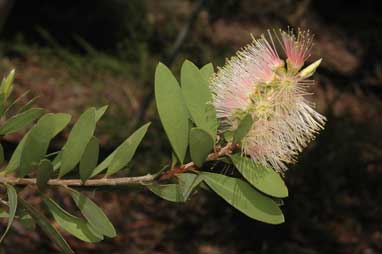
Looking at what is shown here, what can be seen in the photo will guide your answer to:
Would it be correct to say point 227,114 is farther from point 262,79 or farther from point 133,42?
point 133,42

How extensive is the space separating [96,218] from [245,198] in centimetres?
23

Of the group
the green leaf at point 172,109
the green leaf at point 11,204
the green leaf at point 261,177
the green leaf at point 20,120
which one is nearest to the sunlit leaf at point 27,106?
the green leaf at point 20,120

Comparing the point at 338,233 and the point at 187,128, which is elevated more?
the point at 187,128

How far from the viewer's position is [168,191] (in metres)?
0.98

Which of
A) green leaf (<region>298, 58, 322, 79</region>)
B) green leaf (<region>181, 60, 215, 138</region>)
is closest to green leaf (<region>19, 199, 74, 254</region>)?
green leaf (<region>181, 60, 215, 138</region>)

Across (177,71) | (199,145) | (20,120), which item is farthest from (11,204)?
(177,71)

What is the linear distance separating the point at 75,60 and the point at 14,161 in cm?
461

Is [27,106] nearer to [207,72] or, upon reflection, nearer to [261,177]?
[207,72]

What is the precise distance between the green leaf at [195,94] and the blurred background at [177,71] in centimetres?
112

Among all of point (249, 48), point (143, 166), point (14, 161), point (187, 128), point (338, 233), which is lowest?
point (338, 233)

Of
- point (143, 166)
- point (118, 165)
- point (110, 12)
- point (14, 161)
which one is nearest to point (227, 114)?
point (118, 165)

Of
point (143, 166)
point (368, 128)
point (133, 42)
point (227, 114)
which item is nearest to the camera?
point (227, 114)

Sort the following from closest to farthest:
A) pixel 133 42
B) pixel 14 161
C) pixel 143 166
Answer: pixel 14 161 < pixel 143 166 < pixel 133 42

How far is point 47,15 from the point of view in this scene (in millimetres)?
6672
